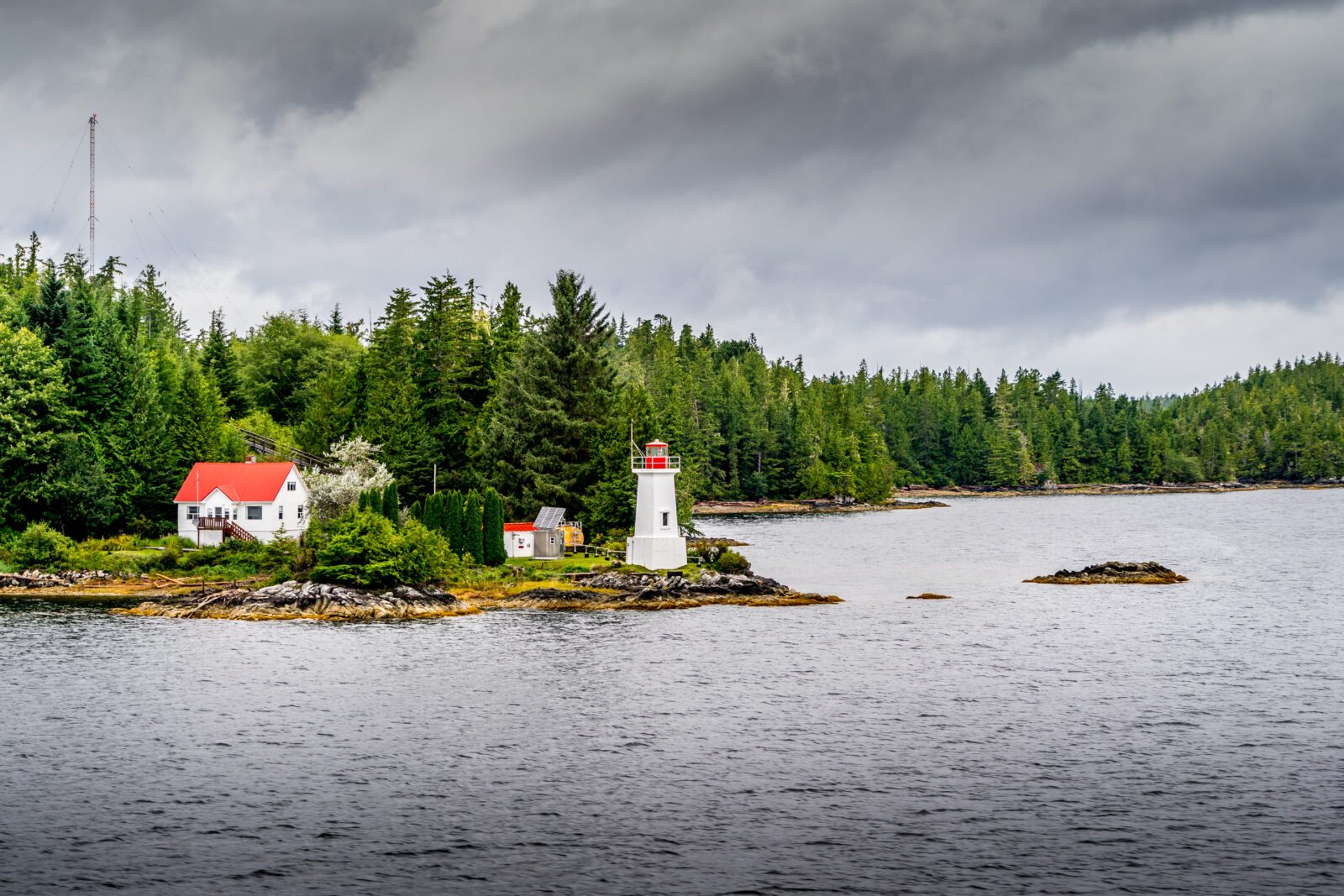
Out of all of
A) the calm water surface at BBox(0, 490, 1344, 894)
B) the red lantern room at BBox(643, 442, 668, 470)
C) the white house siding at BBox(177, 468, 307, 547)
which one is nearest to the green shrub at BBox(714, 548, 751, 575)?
the red lantern room at BBox(643, 442, 668, 470)

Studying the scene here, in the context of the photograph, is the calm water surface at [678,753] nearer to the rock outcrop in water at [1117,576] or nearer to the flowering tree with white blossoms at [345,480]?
the rock outcrop in water at [1117,576]

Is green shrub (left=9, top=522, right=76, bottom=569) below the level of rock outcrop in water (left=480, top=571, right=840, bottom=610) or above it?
above

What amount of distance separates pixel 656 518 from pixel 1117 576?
2952cm

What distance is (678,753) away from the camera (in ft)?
94.0

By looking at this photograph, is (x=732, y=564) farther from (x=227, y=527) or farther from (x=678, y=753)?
(x=678, y=753)

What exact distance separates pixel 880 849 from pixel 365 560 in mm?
38436

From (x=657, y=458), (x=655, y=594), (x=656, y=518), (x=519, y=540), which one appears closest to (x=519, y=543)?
(x=519, y=540)

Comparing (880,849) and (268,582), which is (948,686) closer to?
(880,849)

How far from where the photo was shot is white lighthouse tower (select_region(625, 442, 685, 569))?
200ft

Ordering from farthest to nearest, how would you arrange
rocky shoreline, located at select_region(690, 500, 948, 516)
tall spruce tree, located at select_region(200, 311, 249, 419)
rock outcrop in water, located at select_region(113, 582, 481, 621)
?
rocky shoreline, located at select_region(690, 500, 948, 516), tall spruce tree, located at select_region(200, 311, 249, 419), rock outcrop in water, located at select_region(113, 582, 481, 621)

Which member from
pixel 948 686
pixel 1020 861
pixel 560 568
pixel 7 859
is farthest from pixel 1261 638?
pixel 7 859

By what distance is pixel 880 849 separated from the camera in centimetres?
2178

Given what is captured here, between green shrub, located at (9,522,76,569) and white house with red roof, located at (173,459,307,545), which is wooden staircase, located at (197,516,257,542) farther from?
green shrub, located at (9,522,76,569)

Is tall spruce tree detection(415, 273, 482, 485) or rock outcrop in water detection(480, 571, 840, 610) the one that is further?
tall spruce tree detection(415, 273, 482, 485)
